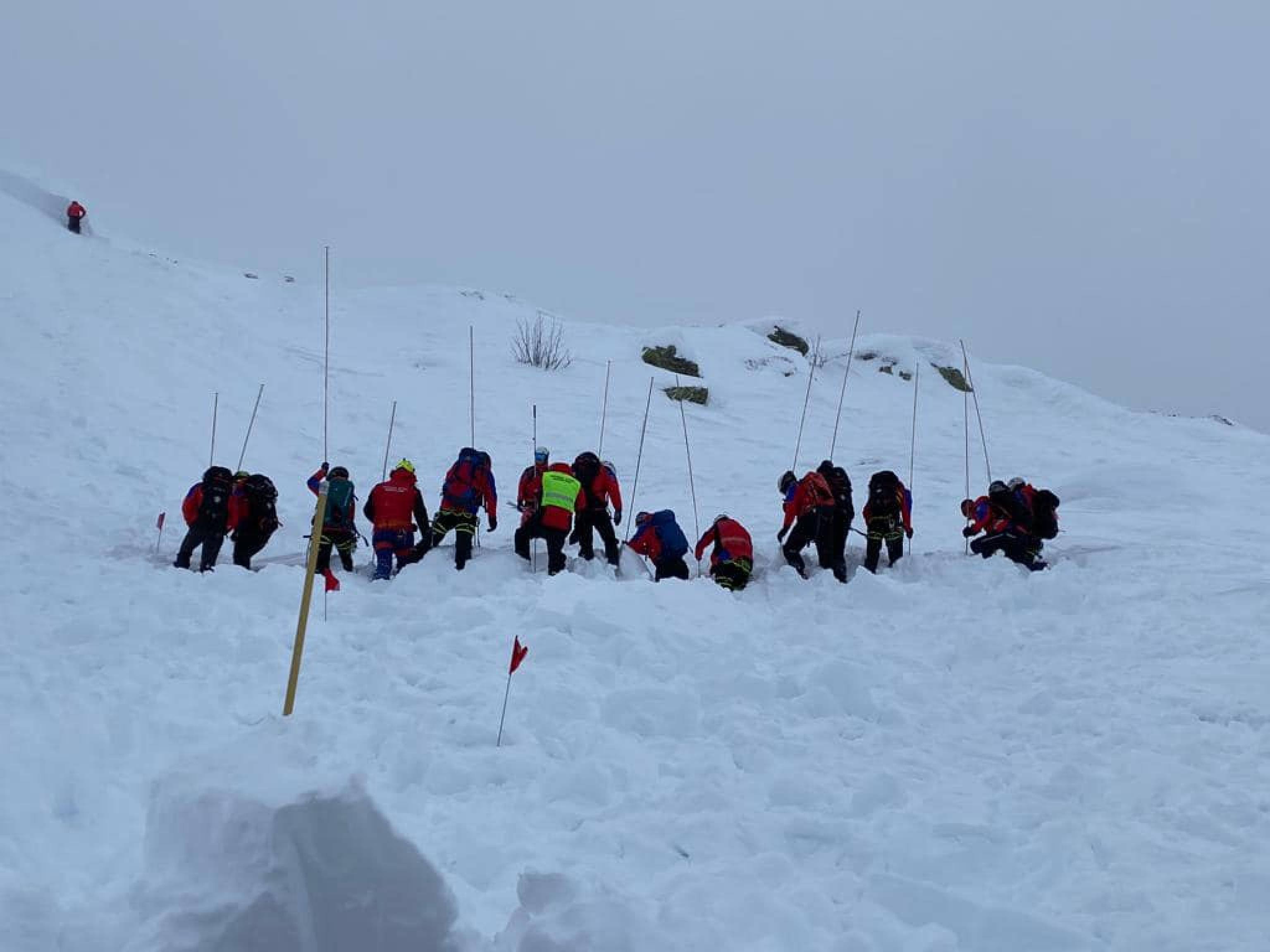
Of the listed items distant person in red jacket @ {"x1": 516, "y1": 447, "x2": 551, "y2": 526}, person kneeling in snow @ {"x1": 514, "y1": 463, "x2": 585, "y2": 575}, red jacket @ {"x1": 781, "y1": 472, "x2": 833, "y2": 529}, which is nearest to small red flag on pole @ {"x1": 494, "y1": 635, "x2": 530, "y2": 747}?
person kneeling in snow @ {"x1": 514, "y1": 463, "x2": 585, "y2": 575}

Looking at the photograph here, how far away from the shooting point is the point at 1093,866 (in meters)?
3.97

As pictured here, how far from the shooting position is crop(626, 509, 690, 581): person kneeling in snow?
938cm

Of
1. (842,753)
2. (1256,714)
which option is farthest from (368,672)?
(1256,714)

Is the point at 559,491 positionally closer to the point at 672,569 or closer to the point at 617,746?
the point at 672,569

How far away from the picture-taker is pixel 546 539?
9086 millimetres

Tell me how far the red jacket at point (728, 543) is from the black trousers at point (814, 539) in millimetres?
808

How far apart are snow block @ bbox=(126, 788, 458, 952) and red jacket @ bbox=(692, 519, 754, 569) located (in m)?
6.32

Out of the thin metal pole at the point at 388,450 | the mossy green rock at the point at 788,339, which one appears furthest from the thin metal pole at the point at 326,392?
the mossy green rock at the point at 788,339

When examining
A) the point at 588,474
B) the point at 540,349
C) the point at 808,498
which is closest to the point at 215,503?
the point at 588,474

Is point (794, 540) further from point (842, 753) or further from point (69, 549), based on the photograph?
point (69, 549)

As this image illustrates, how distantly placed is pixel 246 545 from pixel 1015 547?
27.6 feet

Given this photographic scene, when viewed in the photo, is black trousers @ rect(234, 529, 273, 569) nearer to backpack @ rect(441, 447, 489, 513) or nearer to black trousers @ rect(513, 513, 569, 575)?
backpack @ rect(441, 447, 489, 513)

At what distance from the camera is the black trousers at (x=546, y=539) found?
29.0ft

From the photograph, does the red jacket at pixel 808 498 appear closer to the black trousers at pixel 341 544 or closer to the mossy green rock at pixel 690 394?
the black trousers at pixel 341 544
